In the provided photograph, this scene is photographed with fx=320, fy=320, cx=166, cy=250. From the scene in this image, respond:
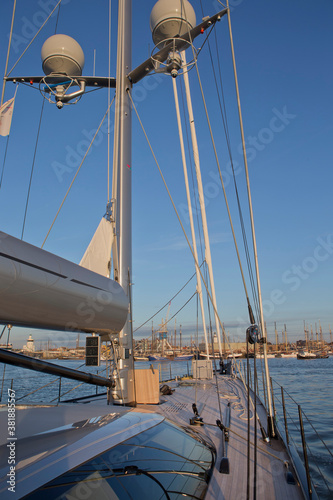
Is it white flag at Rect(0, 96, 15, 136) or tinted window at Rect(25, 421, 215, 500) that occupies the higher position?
white flag at Rect(0, 96, 15, 136)

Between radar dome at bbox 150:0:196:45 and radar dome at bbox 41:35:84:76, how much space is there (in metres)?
1.55

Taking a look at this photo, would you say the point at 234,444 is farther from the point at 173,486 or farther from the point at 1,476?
the point at 1,476

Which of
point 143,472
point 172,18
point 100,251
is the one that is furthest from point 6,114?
point 143,472

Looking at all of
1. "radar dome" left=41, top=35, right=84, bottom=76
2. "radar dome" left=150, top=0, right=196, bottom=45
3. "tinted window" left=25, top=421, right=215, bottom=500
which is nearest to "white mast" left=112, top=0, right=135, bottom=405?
"radar dome" left=41, top=35, right=84, bottom=76

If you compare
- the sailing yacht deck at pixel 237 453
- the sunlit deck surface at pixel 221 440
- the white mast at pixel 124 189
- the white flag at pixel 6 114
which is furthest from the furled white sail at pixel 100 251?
the sailing yacht deck at pixel 237 453

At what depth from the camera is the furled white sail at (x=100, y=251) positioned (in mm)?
4168

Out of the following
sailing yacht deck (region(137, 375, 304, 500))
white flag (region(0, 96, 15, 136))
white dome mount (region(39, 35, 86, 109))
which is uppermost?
white dome mount (region(39, 35, 86, 109))

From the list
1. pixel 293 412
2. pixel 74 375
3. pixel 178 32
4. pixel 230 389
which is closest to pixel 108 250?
pixel 74 375

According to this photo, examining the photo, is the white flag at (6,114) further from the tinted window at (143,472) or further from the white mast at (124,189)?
the tinted window at (143,472)

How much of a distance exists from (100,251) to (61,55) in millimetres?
3799

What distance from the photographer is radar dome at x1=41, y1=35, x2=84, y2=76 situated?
18.5ft

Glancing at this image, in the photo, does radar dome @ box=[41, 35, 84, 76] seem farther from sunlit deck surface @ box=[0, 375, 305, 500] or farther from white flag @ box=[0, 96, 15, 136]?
sunlit deck surface @ box=[0, 375, 305, 500]

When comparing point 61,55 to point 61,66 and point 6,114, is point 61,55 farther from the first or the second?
point 6,114

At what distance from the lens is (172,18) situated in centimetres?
505
